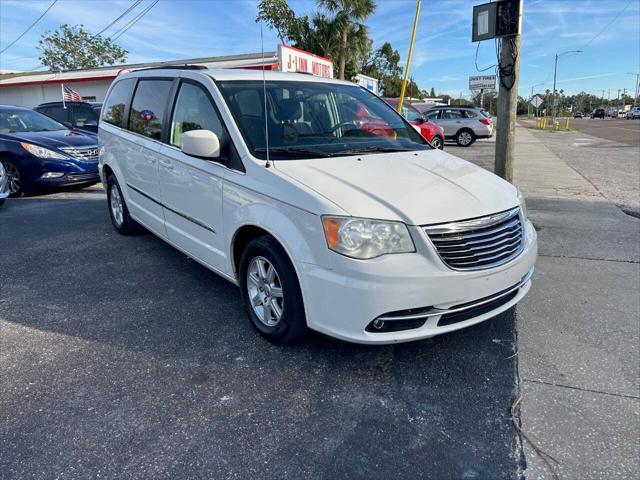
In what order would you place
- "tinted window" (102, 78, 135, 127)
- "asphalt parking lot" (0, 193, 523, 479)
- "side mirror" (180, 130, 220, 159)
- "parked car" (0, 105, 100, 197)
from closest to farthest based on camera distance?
"asphalt parking lot" (0, 193, 523, 479) < "side mirror" (180, 130, 220, 159) < "tinted window" (102, 78, 135, 127) < "parked car" (0, 105, 100, 197)

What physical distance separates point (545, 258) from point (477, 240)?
2829 mm

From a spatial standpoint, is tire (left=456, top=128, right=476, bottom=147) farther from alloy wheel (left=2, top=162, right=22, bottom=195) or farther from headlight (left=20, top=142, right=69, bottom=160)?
alloy wheel (left=2, top=162, right=22, bottom=195)

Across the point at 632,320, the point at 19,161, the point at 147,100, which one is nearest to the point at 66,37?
the point at 19,161

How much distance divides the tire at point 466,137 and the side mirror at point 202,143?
62.5 feet

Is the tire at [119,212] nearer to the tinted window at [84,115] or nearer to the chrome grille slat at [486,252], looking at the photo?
the chrome grille slat at [486,252]

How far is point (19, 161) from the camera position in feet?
26.5

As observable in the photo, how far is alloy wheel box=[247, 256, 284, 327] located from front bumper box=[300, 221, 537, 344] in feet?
1.11

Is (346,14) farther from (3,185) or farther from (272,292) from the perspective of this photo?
(272,292)

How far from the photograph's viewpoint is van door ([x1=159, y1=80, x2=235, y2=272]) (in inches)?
137

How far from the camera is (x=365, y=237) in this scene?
2.62m

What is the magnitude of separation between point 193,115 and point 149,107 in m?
0.98

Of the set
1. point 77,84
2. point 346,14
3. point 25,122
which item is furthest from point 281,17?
point 25,122

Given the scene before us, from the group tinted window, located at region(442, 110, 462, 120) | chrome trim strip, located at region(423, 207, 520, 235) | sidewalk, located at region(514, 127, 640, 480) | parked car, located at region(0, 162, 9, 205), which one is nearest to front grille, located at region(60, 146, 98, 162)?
parked car, located at region(0, 162, 9, 205)

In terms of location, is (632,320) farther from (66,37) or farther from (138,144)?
(66,37)
